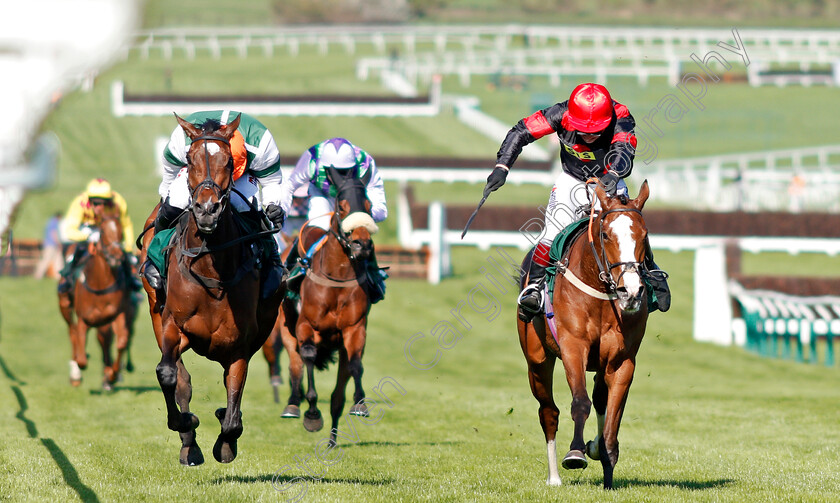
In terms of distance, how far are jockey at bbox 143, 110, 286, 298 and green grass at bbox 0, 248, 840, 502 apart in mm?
1328

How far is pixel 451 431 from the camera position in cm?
1038

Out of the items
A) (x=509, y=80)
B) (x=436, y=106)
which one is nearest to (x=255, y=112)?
(x=436, y=106)

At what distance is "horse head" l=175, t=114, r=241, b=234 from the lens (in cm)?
547

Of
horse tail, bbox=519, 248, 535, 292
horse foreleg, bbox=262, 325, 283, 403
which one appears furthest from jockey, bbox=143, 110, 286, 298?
horse foreleg, bbox=262, 325, 283, 403

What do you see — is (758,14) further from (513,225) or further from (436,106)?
(513,225)

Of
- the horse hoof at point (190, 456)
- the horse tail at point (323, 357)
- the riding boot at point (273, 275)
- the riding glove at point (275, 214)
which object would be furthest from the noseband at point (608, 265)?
the horse tail at point (323, 357)

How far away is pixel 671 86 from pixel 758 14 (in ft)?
74.6

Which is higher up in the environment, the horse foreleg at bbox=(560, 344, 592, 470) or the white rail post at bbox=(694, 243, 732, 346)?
the white rail post at bbox=(694, 243, 732, 346)

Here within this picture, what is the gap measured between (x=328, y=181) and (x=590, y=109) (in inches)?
132

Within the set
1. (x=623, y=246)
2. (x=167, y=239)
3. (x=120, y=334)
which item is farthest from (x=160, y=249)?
(x=120, y=334)

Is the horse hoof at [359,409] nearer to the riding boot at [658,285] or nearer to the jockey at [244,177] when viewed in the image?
the jockey at [244,177]

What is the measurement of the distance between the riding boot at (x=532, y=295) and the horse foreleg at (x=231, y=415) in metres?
1.69

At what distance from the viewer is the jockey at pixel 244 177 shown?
656 centimetres

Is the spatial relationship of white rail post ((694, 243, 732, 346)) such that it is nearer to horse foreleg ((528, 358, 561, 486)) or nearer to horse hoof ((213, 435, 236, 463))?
horse foreleg ((528, 358, 561, 486))
